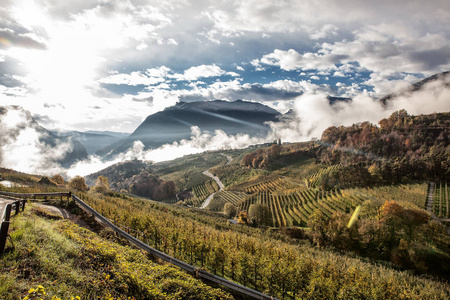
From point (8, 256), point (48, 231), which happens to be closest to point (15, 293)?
point (8, 256)

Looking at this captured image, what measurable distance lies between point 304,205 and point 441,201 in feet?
149

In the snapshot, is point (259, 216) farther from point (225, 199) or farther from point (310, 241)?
point (225, 199)

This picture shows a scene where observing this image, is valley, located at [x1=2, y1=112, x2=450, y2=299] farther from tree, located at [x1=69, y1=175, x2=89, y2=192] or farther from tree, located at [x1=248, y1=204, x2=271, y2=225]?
tree, located at [x1=69, y1=175, x2=89, y2=192]

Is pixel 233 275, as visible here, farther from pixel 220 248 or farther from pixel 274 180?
pixel 274 180

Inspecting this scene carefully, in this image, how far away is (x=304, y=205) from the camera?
75.9 meters

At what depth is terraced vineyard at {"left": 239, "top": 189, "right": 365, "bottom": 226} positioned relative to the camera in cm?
6638

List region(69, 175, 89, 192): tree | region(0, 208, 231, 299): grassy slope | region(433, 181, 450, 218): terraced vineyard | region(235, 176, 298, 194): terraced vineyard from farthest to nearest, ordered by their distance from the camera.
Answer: region(235, 176, 298, 194): terraced vineyard
region(69, 175, 89, 192): tree
region(433, 181, 450, 218): terraced vineyard
region(0, 208, 231, 299): grassy slope

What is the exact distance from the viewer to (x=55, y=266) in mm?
8023

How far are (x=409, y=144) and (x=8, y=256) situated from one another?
213 meters

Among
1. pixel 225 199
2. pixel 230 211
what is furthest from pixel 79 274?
pixel 225 199

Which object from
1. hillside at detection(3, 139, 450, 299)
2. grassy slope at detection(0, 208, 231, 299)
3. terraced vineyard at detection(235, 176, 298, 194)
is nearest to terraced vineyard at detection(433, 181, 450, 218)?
hillside at detection(3, 139, 450, 299)

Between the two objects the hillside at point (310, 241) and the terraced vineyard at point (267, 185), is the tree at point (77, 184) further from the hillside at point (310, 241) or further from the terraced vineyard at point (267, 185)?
the terraced vineyard at point (267, 185)

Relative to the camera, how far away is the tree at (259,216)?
66562 mm

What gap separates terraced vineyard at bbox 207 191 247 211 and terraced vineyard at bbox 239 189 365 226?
42.1 feet
